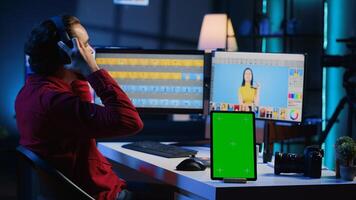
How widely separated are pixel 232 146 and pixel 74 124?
1.68ft

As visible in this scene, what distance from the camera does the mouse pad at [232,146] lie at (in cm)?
211

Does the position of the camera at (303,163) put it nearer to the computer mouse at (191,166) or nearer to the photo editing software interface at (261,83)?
the computer mouse at (191,166)

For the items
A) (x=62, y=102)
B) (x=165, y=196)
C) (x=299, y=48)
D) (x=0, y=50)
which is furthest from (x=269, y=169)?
(x=0, y=50)

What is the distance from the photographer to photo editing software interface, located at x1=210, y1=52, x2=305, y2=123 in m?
2.85

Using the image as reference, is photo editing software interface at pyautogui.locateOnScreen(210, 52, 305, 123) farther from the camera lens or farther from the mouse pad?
the mouse pad

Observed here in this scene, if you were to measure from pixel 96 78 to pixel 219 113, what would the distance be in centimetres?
43

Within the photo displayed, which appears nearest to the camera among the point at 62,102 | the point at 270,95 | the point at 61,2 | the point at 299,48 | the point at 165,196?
the point at 62,102

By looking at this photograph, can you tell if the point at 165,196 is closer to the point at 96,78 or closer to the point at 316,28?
the point at 96,78

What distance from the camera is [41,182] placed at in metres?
1.84

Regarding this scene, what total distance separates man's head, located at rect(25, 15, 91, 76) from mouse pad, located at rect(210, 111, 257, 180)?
1.82 feet

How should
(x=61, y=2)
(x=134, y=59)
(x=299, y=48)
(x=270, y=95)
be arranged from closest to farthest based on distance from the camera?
(x=270, y=95)
(x=134, y=59)
(x=299, y=48)
(x=61, y=2)

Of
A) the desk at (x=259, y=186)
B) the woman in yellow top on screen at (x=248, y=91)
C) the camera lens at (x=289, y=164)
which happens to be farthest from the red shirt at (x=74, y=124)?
the woman in yellow top on screen at (x=248, y=91)

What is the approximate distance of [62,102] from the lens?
2.05 meters

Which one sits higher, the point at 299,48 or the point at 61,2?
the point at 61,2
